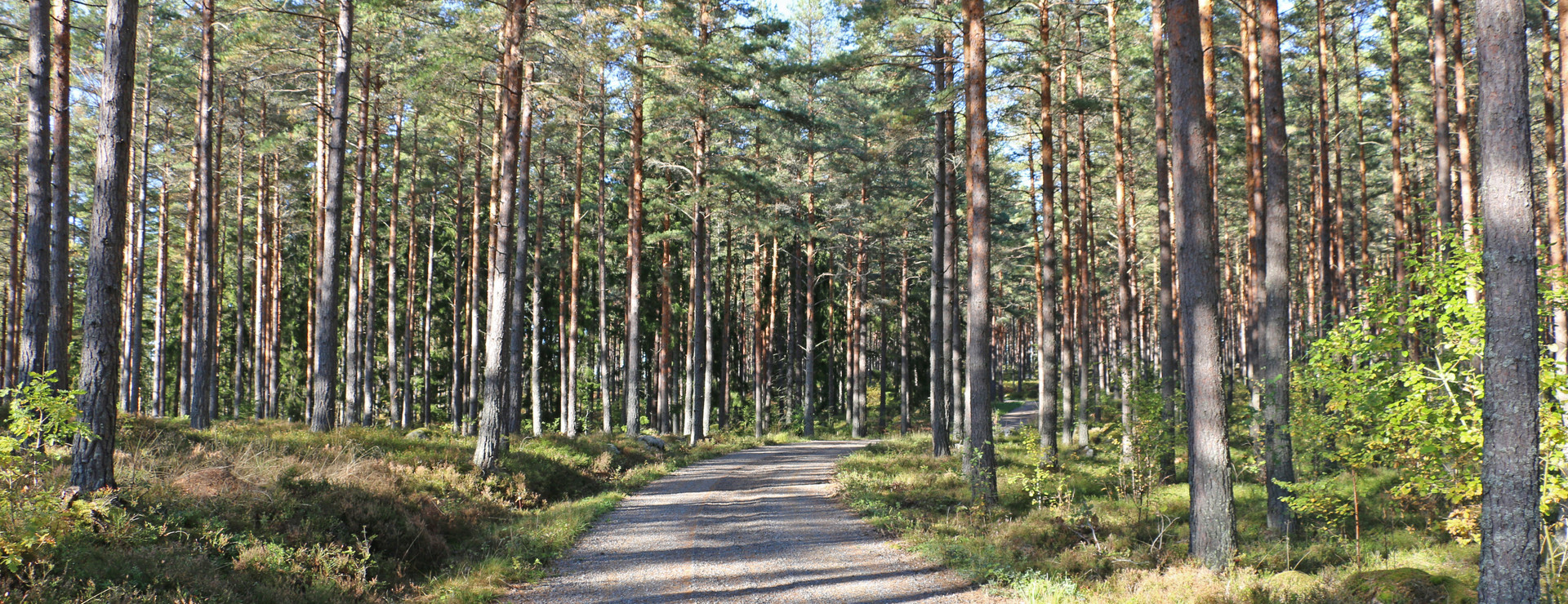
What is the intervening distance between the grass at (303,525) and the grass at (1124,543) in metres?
5.22

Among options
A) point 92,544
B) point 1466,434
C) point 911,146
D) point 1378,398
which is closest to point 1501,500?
point 1466,434

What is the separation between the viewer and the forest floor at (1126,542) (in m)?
7.17

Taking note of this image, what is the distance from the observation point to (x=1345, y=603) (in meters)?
6.66

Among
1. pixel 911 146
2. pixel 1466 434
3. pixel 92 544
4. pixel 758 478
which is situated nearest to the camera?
pixel 92 544

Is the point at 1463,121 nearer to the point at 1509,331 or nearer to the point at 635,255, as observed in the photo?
the point at 1509,331

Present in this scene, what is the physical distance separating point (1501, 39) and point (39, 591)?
1151 cm

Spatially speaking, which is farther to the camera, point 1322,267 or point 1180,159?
point 1322,267

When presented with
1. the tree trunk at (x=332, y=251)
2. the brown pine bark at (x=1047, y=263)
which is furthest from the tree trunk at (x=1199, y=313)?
the tree trunk at (x=332, y=251)

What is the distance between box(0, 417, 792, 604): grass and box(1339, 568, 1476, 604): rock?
8.23m

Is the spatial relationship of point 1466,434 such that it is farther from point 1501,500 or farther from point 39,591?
point 39,591

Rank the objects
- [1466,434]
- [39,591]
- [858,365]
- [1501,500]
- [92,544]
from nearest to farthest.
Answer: [39,591] → [1501,500] → [92,544] → [1466,434] → [858,365]

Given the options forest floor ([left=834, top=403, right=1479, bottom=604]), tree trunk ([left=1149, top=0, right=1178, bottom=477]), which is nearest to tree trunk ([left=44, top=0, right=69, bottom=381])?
forest floor ([left=834, top=403, right=1479, bottom=604])

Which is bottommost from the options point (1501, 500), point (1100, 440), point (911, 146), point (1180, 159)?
point (1100, 440)

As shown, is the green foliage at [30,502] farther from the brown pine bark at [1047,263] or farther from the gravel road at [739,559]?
the brown pine bark at [1047,263]
